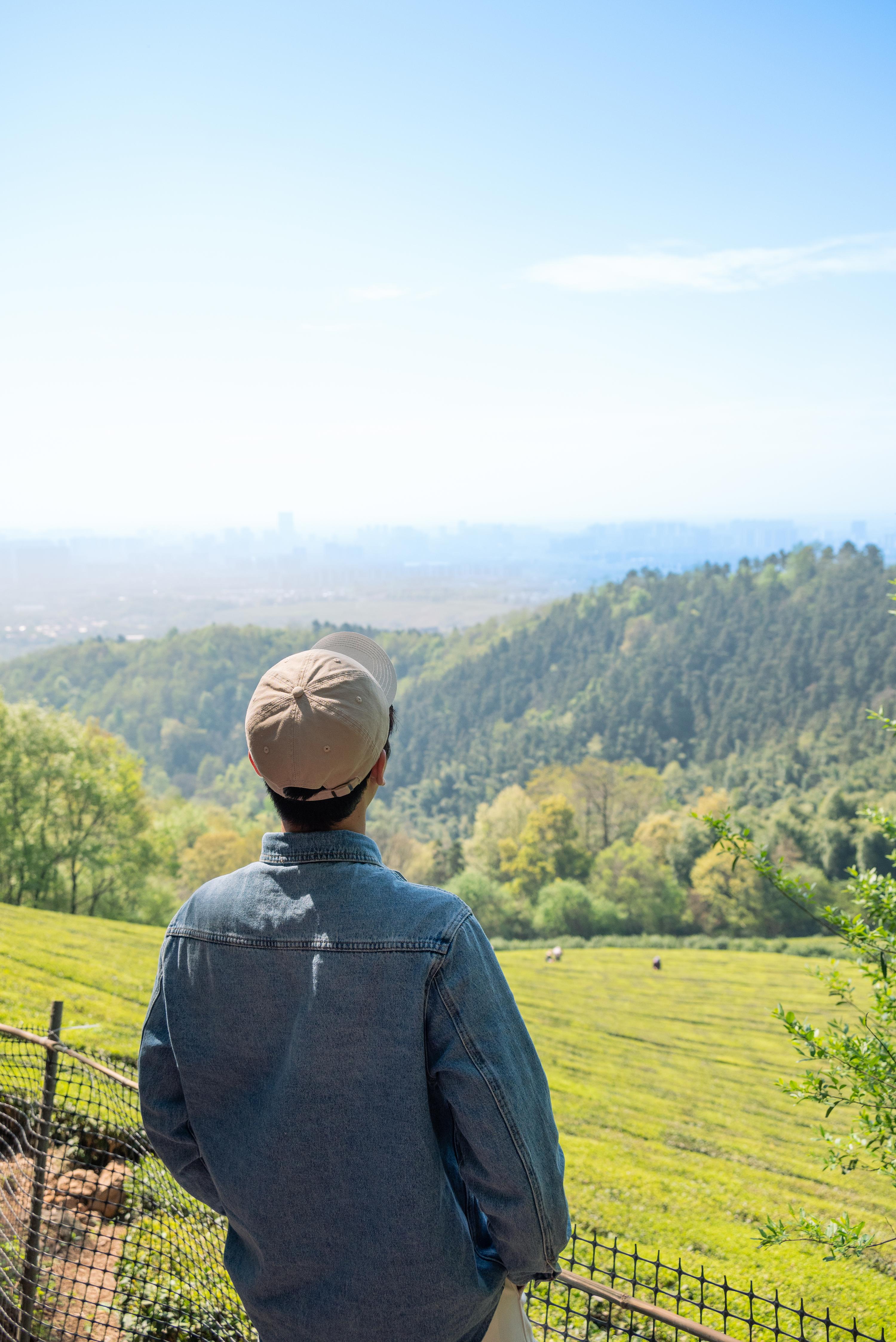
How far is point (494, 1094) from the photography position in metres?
1.03

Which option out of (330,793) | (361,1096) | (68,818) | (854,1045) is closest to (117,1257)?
(854,1045)

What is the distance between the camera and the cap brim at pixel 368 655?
1.31 m

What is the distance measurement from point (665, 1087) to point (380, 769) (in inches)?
774

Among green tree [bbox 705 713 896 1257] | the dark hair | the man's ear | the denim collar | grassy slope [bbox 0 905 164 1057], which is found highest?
the man's ear

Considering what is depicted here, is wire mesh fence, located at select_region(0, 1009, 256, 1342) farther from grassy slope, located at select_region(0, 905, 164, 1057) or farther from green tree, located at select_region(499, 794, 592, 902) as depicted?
green tree, located at select_region(499, 794, 592, 902)

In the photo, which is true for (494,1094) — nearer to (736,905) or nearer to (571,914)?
(571,914)

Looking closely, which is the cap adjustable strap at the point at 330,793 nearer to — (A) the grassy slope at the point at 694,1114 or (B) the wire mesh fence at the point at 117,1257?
(B) the wire mesh fence at the point at 117,1257

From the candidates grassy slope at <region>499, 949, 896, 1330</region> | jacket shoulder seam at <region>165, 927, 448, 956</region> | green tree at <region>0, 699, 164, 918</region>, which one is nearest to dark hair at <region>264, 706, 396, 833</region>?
jacket shoulder seam at <region>165, 927, 448, 956</region>

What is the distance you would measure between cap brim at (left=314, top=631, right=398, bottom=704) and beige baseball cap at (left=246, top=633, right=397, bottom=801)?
3.5 inches

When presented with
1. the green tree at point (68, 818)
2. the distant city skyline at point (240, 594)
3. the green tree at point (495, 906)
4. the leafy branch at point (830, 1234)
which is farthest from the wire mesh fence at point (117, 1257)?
the distant city skyline at point (240, 594)

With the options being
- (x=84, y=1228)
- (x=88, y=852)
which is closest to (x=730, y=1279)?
(x=84, y=1228)

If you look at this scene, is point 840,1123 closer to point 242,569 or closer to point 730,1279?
point 730,1279

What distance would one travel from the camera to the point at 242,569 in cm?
19762

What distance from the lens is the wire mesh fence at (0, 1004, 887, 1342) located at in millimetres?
2357
